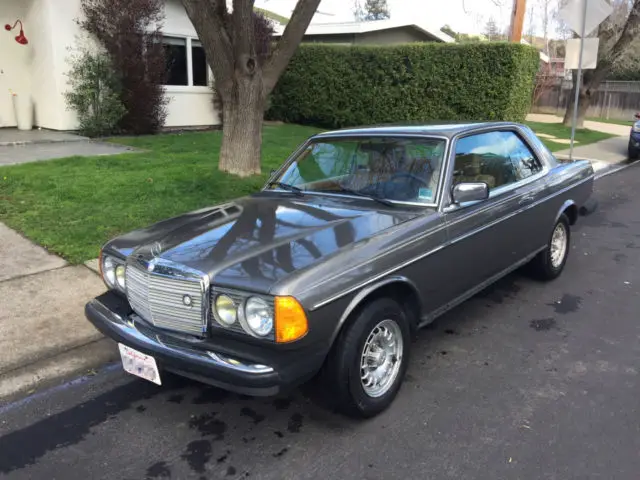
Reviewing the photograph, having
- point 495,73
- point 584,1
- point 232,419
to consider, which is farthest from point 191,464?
point 495,73

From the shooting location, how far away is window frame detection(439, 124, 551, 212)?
3.72m

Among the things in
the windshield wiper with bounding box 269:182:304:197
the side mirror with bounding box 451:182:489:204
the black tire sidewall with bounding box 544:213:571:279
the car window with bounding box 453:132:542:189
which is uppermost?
the car window with bounding box 453:132:542:189

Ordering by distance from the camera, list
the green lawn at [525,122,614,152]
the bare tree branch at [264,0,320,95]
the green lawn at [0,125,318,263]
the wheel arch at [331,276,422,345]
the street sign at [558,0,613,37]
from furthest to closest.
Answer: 1. the green lawn at [525,122,614,152]
2. the street sign at [558,0,613,37]
3. the bare tree branch at [264,0,320,95]
4. the green lawn at [0,125,318,263]
5. the wheel arch at [331,276,422,345]

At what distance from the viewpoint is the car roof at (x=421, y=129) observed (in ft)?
13.2

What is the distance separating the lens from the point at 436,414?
3.24 m

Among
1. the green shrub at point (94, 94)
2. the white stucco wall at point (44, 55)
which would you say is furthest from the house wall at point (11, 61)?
the green shrub at point (94, 94)

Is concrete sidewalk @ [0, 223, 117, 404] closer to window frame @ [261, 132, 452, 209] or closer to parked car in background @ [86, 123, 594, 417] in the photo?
parked car in background @ [86, 123, 594, 417]

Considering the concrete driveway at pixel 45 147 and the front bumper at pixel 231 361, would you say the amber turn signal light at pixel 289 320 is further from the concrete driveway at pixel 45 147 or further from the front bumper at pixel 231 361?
the concrete driveway at pixel 45 147

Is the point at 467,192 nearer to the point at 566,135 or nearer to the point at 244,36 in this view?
the point at 244,36

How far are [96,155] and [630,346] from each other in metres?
9.01

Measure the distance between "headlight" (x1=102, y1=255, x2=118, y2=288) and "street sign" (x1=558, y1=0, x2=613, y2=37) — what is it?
10763 mm

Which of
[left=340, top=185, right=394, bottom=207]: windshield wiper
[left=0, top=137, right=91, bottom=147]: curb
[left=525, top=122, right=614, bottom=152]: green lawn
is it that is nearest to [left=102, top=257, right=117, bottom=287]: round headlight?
[left=340, top=185, right=394, bottom=207]: windshield wiper

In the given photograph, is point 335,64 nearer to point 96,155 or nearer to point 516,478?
point 96,155

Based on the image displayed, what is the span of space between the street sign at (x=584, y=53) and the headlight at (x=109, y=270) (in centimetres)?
1081
